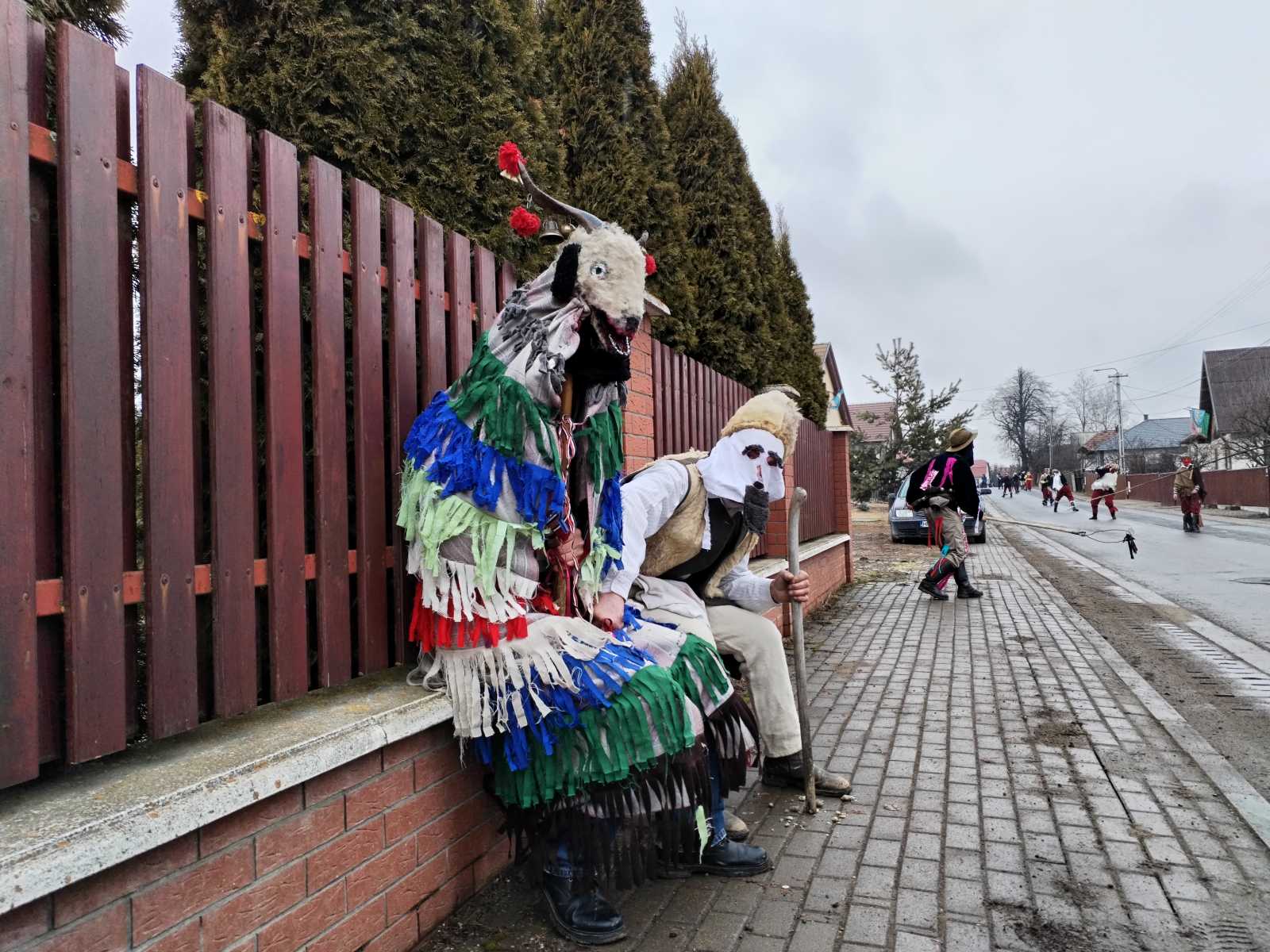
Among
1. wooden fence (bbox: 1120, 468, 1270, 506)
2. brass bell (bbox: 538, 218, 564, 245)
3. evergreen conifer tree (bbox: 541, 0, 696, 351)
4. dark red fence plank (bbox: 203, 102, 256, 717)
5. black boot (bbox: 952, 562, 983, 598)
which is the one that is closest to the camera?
dark red fence plank (bbox: 203, 102, 256, 717)

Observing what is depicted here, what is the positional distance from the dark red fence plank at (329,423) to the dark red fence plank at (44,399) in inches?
26.7

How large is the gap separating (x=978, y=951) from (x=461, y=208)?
10.3ft

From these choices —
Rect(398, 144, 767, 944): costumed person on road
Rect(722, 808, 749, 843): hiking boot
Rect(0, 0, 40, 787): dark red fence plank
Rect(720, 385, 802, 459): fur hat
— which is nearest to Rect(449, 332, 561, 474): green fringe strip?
Rect(398, 144, 767, 944): costumed person on road

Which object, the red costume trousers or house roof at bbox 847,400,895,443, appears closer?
the red costume trousers

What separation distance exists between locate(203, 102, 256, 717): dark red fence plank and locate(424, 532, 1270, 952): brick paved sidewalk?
1.03m

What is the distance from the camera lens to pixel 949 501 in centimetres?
866

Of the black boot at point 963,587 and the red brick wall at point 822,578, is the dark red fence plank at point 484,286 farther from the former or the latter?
the black boot at point 963,587

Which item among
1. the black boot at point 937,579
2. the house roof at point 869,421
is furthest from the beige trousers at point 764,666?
the house roof at point 869,421

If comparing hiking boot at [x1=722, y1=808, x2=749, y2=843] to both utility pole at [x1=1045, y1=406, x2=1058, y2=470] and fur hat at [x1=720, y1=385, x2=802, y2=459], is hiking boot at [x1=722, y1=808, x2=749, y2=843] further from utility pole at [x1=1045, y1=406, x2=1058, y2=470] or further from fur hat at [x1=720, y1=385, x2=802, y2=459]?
utility pole at [x1=1045, y1=406, x2=1058, y2=470]

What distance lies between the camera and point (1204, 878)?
2543 millimetres

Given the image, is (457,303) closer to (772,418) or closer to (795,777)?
(772,418)

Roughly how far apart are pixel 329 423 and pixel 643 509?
1.08m

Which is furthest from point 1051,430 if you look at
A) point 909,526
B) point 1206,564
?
point 1206,564

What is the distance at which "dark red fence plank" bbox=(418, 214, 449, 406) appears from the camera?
8.69 feet
